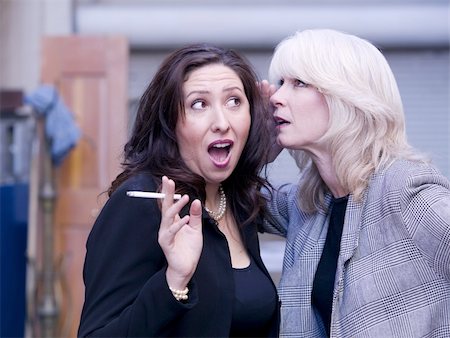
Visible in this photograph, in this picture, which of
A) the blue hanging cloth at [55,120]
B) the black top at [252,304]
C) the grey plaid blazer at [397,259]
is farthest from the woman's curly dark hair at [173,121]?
the blue hanging cloth at [55,120]

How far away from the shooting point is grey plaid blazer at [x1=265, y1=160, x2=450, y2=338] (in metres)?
2.10

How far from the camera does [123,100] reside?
5.15m

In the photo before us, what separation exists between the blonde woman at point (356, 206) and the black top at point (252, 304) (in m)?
0.14

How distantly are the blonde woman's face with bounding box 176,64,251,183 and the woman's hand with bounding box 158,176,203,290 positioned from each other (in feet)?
1.08

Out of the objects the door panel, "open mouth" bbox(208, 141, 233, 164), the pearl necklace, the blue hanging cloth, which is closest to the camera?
"open mouth" bbox(208, 141, 233, 164)

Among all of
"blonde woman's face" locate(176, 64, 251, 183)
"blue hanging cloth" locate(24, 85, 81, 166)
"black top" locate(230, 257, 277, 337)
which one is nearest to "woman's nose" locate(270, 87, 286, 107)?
"blonde woman's face" locate(176, 64, 251, 183)

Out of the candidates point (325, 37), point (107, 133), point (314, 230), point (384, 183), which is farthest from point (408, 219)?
point (107, 133)

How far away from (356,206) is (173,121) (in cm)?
54

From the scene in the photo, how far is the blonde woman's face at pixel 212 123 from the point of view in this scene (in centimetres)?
218

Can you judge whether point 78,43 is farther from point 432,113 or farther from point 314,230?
point 314,230

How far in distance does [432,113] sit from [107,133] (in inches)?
87.6

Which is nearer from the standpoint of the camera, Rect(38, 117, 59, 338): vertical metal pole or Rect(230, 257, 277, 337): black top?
Rect(230, 257, 277, 337): black top

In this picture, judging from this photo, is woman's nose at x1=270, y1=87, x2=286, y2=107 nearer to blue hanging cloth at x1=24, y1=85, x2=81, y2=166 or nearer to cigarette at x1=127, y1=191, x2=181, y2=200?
cigarette at x1=127, y1=191, x2=181, y2=200

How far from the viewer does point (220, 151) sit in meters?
2.23
